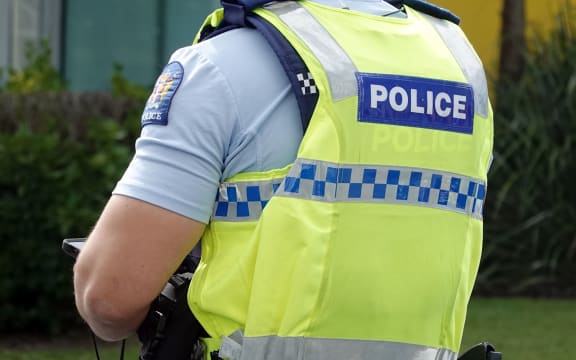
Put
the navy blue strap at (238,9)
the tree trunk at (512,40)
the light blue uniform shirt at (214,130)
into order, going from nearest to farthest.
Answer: the light blue uniform shirt at (214,130) → the navy blue strap at (238,9) → the tree trunk at (512,40)

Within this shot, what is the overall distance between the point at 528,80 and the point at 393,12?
716 cm

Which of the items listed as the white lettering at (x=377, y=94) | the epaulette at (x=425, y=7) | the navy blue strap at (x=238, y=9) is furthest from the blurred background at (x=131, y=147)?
the white lettering at (x=377, y=94)

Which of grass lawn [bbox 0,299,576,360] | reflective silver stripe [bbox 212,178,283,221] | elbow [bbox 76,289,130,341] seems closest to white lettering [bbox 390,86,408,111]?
reflective silver stripe [bbox 212,178,283,221]

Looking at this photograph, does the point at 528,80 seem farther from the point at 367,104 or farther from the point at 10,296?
the point at 367,104

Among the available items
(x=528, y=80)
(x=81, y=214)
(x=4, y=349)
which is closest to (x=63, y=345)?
(x=4, y=349)

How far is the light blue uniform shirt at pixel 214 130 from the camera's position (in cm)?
203

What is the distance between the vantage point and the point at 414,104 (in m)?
2.18

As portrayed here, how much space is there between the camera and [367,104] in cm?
212

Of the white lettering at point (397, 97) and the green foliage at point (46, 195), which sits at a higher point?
the white lettering at point (397, 97)

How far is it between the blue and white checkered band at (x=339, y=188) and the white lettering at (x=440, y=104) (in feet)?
0.36

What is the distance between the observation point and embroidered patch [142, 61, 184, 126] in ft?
6.76

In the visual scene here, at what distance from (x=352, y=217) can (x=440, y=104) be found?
28 cm

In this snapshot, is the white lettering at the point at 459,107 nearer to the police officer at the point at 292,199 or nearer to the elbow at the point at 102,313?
the police officer at the point at 292,199

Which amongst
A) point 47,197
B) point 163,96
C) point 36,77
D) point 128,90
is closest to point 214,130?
point 163,96
